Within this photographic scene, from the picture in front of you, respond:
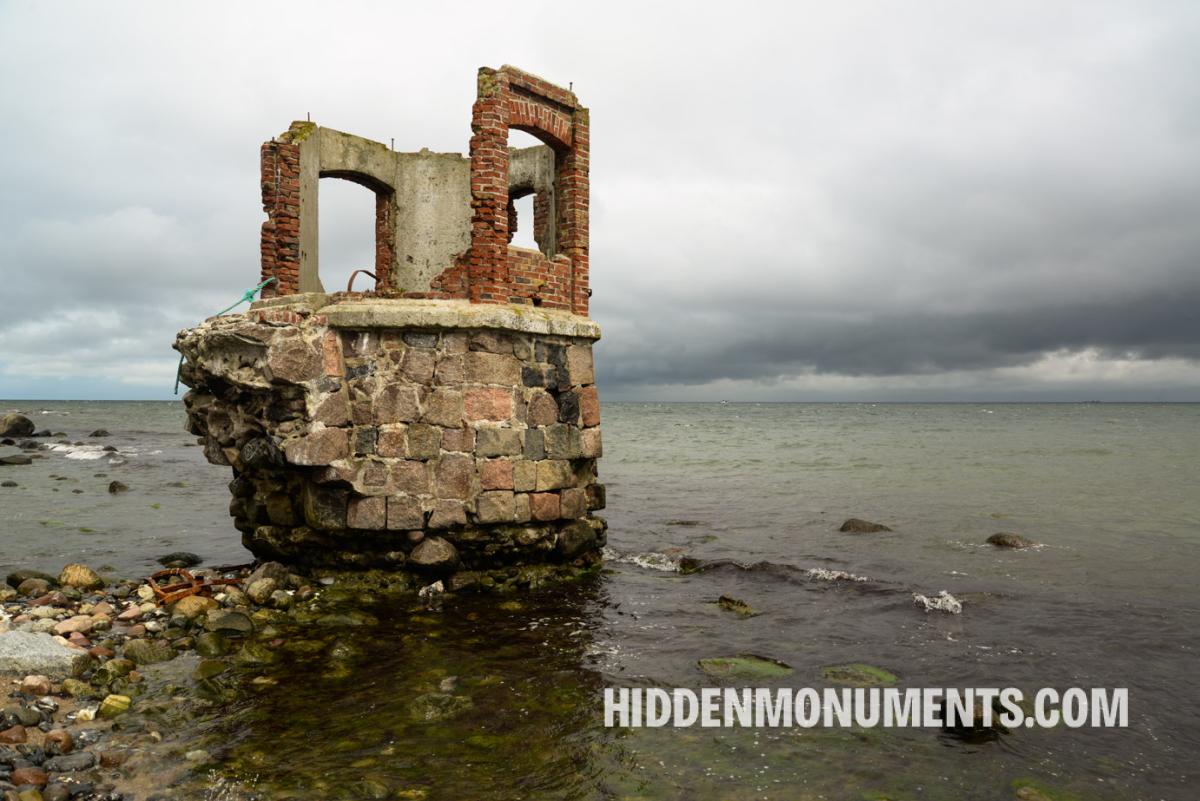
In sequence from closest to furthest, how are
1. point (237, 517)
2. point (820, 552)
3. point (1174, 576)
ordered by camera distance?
point (237, 517)
point (1174, 576)
point (820, 552)

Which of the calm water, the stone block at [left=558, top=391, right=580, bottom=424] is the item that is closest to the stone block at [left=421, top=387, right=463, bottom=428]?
the stone block at [left=558, top=391, right=580, bottom=424]

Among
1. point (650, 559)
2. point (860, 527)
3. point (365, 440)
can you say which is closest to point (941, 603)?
point (650, 559)

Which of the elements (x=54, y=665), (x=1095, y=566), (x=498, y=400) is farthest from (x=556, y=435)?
(x=1095, y=566)

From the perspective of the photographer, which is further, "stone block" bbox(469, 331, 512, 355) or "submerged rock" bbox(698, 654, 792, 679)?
"stone block" bbox(469, 331, 512, 355)

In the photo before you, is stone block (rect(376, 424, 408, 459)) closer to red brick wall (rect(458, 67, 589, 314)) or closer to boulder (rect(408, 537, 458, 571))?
boulder (rect(408, 537, 458, 571))

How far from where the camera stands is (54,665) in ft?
19.9

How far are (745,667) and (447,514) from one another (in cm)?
367

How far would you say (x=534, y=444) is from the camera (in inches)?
366

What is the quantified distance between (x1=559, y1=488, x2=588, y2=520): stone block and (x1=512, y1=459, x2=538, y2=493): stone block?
1.60 feet

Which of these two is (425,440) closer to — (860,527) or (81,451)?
(860,527)

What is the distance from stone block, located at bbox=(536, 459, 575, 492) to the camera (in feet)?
30.6

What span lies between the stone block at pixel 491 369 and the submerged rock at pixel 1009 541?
31.3 feet

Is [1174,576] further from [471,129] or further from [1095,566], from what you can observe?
[471,129]

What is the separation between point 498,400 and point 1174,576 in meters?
9.99
